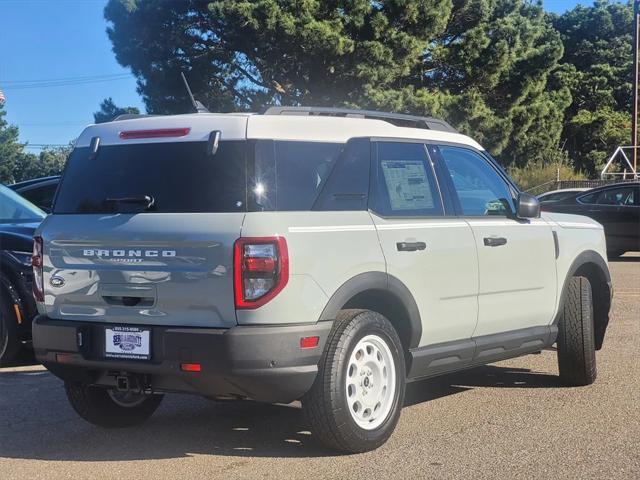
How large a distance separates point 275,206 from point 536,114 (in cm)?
3595

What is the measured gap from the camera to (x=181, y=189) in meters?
4.68

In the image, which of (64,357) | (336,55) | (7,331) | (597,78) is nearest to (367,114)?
(64,357)

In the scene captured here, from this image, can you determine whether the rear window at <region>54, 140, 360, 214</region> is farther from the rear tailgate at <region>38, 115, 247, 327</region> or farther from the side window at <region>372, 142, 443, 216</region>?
the side window at <region>372, 142, 443, 216</region>

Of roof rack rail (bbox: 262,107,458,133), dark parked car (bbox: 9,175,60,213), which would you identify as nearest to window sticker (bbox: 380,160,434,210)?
roof rack rail (bbox: 262,107,458,133)

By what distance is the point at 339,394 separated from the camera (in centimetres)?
457

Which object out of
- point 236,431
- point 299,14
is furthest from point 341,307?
point 299,14

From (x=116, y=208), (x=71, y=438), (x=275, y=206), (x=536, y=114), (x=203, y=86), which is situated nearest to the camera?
→ (x=275, y=206)

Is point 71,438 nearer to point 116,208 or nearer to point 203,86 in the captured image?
point 116,208

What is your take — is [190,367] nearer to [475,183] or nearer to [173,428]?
[173,428]

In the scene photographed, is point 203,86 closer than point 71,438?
No

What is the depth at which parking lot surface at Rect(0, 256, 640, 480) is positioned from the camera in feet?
15.1

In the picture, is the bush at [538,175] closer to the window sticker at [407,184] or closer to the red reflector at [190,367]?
the window sticker at [407,184]

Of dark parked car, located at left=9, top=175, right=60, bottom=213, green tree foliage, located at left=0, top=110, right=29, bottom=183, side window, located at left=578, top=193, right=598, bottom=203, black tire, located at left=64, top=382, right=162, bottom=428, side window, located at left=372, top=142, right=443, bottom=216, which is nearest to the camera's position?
side window, located at left=372, top=142, right=443, bottom=216

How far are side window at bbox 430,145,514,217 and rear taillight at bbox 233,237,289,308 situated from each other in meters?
1.80
